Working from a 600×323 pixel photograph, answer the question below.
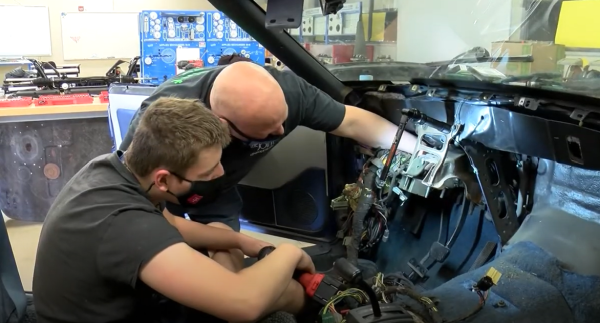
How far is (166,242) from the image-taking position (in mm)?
1085

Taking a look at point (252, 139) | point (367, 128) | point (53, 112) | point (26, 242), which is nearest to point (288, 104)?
point (252, 139)

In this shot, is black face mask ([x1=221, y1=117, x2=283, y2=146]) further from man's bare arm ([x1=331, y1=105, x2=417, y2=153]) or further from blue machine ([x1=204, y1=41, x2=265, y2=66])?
blue machine ([x1=204, y1=41, x2=265, y2=66])

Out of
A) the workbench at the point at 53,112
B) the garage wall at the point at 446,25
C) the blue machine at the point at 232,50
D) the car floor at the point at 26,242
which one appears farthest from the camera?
the blue machine at the point at 232,50

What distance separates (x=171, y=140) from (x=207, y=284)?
1.11 feet

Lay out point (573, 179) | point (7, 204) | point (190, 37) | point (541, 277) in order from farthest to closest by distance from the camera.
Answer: point (190, 37) < point (7, 204) < point (573, 179) < point (541, 277)

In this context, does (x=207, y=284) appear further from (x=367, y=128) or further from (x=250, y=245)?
(x=367, y=128)

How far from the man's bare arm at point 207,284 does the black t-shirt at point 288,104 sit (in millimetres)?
700

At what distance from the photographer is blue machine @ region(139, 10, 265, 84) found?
142 inches

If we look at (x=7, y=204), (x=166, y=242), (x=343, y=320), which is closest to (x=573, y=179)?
(x=343, y=320)

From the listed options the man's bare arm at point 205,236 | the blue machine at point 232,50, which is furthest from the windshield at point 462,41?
the blue machine at point 232,50

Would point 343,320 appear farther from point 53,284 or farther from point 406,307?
point 53,284

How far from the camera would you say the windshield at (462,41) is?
1.31m

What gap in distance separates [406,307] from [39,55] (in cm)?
630

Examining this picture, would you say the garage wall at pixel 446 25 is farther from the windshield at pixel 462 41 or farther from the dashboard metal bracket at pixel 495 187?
the dashboard metal bracket at pixel 495 187
